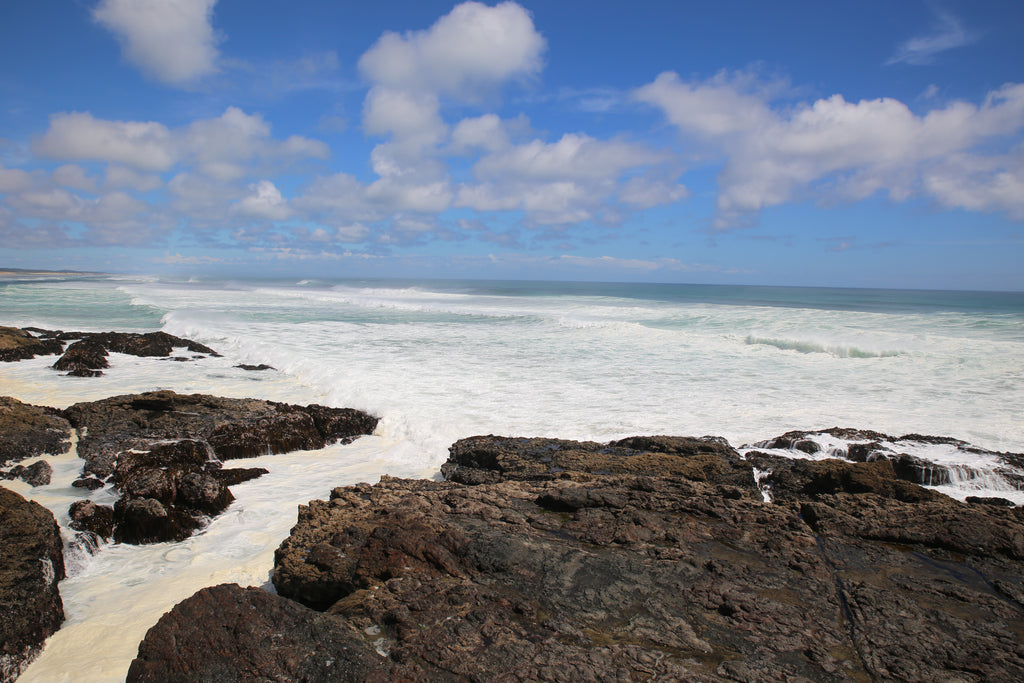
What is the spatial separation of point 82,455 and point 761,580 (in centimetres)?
751

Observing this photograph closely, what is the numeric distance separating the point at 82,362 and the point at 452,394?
27.4 feet

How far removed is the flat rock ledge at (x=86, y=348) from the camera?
12047mm

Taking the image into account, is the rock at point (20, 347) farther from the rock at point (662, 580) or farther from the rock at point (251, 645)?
the rock at point (251, 645)

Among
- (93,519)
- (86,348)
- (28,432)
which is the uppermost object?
(86,348)

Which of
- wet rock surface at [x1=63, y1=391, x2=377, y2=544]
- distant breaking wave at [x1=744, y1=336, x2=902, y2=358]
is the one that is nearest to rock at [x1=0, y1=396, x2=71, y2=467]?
wet rock surface at [x1=63, y1=391, x2=377, y2=544]

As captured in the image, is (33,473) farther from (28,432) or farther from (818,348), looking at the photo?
(818,348)

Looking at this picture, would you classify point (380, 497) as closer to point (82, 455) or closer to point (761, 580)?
point (761, 580)

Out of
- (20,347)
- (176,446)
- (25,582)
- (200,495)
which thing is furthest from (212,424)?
(20,347)

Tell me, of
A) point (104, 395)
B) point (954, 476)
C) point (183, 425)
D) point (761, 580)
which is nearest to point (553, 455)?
point (761, 580)

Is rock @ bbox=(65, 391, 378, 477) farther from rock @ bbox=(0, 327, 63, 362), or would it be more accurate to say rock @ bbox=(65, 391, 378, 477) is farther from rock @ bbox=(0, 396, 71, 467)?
rock @ bbox=(0, 327, 63, 362)

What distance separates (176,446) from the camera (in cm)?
679

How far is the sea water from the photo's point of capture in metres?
4.32

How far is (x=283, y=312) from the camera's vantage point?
30.6 m

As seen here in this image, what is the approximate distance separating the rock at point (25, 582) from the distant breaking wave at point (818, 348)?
2018 cm
